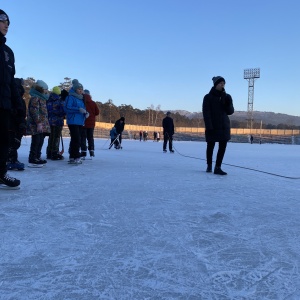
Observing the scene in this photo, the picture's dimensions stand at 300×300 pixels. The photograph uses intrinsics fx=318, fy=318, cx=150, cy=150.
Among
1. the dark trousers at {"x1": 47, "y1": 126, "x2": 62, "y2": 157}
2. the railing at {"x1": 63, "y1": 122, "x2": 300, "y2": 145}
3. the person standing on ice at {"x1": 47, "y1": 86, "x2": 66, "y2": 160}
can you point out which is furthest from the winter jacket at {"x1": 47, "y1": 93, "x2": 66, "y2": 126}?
the railing at {"x1": 63, "y1": 122, "x2": 300, "y2": 145}

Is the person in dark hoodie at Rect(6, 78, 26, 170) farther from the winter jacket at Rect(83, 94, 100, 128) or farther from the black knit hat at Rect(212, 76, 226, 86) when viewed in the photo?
the black knit hat at Rect(212, 76, 226, 86)

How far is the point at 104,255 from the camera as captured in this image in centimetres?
165

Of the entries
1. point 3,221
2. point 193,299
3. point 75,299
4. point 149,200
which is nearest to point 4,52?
point 3,221

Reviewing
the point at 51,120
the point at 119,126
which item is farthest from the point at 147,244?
the point at 119,126

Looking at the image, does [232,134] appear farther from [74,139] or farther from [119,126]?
[74,139]

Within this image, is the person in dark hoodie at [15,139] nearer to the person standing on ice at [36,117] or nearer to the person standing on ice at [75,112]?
the person standing on ice at [36,117]

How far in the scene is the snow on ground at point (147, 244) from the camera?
134 centimetres

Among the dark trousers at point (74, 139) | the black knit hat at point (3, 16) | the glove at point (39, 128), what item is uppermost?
the black knit hat at point (3, 16)

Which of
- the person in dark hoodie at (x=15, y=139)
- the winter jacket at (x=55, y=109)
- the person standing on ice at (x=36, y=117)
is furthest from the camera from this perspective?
the winter jacket at (x=55, y=109)

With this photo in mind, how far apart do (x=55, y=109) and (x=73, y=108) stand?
958mm

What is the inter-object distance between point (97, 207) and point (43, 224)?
0.57 m

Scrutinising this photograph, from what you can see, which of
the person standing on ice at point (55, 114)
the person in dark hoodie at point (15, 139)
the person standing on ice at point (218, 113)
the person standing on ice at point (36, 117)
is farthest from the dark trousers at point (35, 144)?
the person standing on ice at point (218, 113)

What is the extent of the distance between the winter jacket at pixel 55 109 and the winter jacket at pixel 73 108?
77 centimetres

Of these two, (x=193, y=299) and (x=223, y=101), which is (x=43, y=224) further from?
(x=223, y=101)
